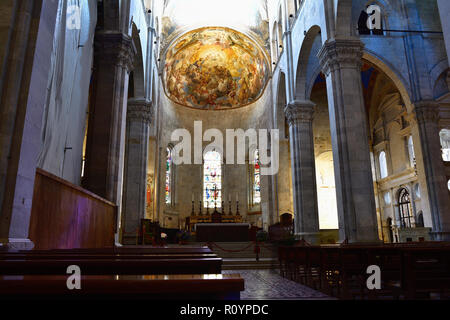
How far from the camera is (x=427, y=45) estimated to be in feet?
55.2

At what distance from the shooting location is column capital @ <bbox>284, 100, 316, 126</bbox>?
1670 centimetres

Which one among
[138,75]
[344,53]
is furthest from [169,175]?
[344,53]

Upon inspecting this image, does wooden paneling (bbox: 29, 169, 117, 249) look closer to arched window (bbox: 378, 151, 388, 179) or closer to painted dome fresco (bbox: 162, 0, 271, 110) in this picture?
painted dome fresco (bbox: 162, 0, 271, 110)

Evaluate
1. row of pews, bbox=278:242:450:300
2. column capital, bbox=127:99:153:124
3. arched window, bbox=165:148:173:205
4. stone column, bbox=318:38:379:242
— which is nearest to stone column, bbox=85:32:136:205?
column capital, bbox=127:99:153:124

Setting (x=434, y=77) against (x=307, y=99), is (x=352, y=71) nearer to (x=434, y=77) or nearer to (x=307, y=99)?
(x=307, y=99)

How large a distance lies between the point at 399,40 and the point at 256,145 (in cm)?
1227

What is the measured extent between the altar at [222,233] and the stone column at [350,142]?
303 inches

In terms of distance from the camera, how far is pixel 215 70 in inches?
1089

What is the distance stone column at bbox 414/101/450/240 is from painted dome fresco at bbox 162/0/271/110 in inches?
429

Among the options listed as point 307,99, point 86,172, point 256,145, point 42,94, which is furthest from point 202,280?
point 256,145

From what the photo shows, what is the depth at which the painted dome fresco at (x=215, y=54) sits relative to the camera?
24.3 m

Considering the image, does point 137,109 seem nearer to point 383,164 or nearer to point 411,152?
point 411,152

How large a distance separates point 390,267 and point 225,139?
2317 centimetres

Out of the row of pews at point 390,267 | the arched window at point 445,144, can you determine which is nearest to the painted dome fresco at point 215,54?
the arched window at point 445,144
